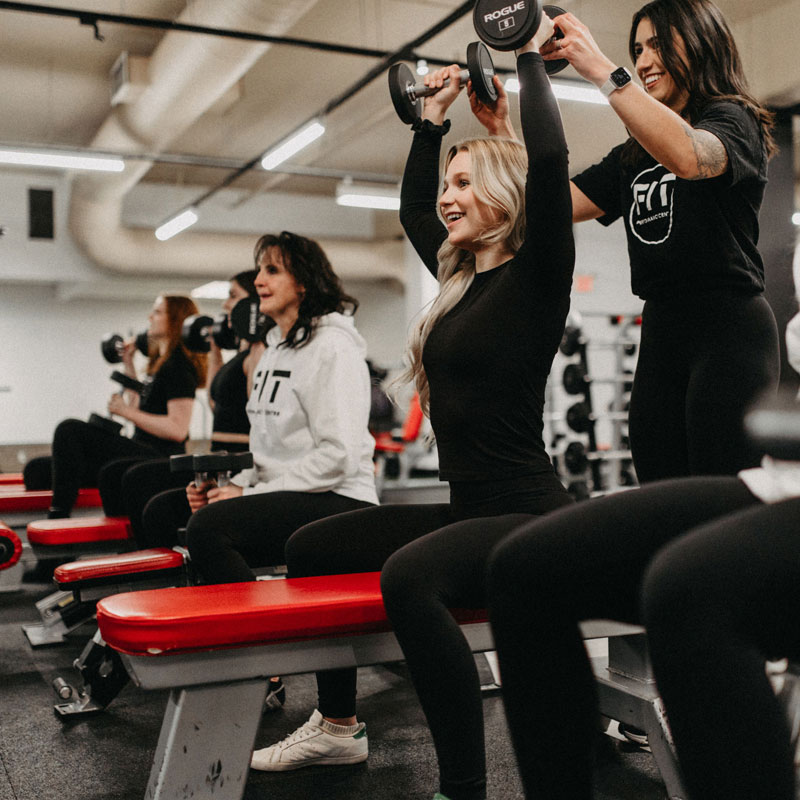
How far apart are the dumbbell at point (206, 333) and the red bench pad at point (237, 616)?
1.90 metres

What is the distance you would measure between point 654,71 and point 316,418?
1.12 metres

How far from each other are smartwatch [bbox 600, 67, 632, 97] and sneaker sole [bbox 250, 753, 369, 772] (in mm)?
1393

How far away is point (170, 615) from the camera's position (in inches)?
53.4

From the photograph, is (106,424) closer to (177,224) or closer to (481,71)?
(481,71)

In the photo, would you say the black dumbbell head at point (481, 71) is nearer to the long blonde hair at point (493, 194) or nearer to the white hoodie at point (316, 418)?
the long blonde hair at point (493, 194)

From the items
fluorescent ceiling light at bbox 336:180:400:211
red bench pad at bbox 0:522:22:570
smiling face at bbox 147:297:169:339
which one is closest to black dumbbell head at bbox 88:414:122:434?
smiling face at bbox 147:297:169:339

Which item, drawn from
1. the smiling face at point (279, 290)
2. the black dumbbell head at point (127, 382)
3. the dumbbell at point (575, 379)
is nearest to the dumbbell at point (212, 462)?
the smiling face at point (279, 290)

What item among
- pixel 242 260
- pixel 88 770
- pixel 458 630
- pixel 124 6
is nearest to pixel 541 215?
pixel 458 630

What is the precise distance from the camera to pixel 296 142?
21.1 feet

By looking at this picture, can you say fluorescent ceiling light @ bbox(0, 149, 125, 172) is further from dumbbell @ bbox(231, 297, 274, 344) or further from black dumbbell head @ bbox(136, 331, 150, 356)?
dumbbell @ bbox(231, 297, 274, 344)

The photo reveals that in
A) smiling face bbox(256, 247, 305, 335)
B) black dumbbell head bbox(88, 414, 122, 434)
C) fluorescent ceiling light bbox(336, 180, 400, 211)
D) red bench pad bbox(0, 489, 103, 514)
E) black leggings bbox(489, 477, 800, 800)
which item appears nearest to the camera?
black leggings bbox(489, 477, 800, 800)

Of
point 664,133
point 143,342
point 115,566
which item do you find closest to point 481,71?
point 664,133

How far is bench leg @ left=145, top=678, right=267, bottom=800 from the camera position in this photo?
1.38 metres

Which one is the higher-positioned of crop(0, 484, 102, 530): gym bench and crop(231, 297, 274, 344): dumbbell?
crop(231, 297, 274, 344): dumbbell
